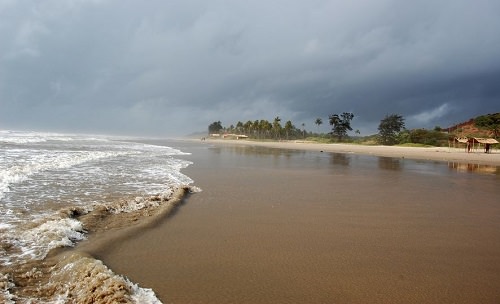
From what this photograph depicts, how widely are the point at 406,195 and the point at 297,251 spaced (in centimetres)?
810

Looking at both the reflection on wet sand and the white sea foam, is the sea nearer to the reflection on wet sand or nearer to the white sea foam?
the white sea foam

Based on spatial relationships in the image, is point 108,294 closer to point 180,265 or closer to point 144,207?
point 180,265

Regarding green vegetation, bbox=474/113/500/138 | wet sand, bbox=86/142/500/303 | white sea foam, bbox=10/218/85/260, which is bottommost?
wet sand, bbox=86/142/500/303

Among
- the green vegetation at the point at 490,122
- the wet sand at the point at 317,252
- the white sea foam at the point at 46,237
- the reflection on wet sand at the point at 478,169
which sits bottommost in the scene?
the reflection on wet sand at the point at 478,169

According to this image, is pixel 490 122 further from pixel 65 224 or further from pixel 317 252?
pixel 65 224

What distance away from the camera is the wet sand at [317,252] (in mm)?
4680

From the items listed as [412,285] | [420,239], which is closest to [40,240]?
[412,285]

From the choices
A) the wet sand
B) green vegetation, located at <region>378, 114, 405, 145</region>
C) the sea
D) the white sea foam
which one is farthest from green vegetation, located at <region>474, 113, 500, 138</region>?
the white sea foam

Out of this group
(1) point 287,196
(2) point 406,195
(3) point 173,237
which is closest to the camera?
(3) point 173,237

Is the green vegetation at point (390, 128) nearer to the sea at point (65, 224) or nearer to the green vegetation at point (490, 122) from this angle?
the green vegetation at point (490, 122)

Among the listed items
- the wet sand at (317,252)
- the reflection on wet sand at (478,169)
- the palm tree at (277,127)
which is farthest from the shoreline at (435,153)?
the palm tree at (277,127)

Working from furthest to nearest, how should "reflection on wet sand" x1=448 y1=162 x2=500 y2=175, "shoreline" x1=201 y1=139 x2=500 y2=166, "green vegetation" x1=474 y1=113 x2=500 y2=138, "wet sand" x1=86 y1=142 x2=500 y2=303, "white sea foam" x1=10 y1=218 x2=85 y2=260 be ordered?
1. "green vegetation" x1=474 y1=113 x2=500 y2=138
2. "shoreline" x1=201 y1=139 x2=500 y2=166
3. "reflection on wet sand" x1=448 y1=162 x2=500 y2=175
4. "white sea foam" x1=10 y1=218 x2=85 y2=260
5. "wet sand" x1=86 y1=142 x2=500 y2=303

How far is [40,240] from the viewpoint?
6.39 m

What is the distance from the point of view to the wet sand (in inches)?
184
